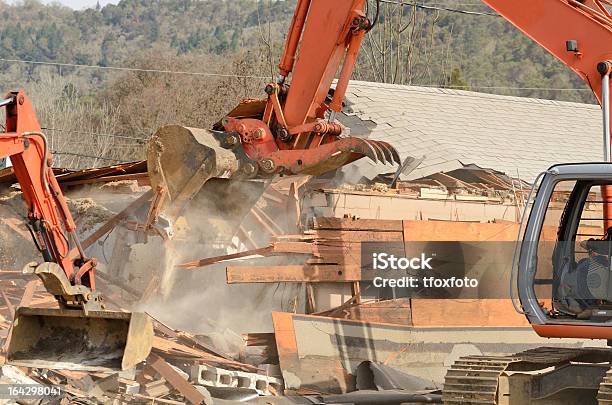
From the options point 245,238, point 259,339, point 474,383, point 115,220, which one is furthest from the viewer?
point 245,238

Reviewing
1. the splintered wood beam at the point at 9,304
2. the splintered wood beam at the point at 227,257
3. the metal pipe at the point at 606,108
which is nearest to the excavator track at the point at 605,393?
the metal pipe at the point at 606,108

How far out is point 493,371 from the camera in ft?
24.3

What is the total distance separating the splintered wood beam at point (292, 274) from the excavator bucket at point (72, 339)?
219 cm

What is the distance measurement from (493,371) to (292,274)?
517cm

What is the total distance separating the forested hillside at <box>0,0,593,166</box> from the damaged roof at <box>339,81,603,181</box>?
6.47 meters

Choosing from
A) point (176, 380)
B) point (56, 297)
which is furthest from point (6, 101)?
point (176, 380)

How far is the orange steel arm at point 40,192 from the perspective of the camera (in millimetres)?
9312

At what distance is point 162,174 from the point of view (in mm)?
11383

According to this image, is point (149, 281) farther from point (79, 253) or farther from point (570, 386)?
point (570, 386)

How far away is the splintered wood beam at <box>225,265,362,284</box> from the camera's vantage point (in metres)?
11.9

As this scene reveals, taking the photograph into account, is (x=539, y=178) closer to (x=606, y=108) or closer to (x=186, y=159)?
(x=606, y=108)

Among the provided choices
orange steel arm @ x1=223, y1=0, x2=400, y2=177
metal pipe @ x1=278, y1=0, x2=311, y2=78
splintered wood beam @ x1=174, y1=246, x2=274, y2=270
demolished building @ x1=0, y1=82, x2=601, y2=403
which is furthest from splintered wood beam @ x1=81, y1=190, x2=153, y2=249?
metal pipe @ x1=278, y1=0, x2=311, y2=78

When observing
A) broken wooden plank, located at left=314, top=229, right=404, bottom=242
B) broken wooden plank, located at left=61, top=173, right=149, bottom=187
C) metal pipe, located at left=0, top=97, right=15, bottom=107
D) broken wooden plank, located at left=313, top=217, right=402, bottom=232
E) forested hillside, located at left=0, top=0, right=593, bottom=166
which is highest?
forested hillside, located at left=0, top=0, right=593, bottom=166

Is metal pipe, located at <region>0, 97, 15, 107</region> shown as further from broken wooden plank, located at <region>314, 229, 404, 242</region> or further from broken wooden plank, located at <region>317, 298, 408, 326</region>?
broken wooden plank, located at <region>317, 298, 408, 326</region>
